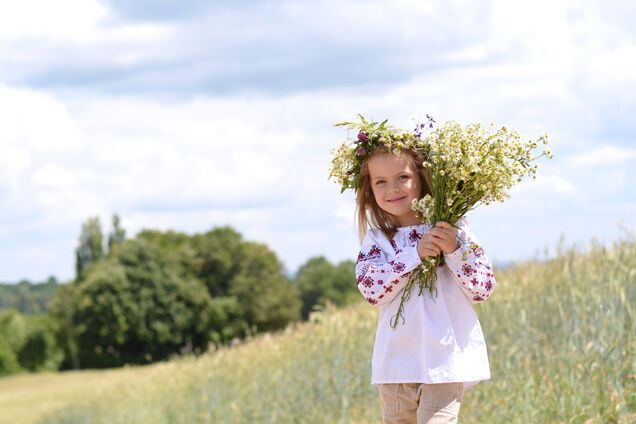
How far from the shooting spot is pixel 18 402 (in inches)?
997

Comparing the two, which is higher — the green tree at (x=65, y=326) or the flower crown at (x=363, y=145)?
the flower crown at (x=363, y=145)

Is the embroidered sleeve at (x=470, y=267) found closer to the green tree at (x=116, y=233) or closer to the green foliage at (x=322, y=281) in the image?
the green foliage at (x=322, y=281)

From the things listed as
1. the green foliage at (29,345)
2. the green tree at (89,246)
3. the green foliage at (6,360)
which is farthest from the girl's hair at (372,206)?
the green tree at (89,246)

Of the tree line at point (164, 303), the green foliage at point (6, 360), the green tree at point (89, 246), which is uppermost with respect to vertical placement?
the green tree at point (89, 246)


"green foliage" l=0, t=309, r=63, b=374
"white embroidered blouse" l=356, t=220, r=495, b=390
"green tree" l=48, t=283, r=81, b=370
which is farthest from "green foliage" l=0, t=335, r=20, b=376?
"white embroidered blouse" l=356, t=220, r=495, b=390

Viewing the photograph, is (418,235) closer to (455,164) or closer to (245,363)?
(455,164)

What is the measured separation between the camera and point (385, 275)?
3832 mm

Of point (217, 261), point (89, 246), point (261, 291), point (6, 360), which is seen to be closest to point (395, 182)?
point (261, 291)

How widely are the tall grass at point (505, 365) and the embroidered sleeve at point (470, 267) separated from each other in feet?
4.41

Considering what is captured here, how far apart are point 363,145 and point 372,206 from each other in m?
0.31

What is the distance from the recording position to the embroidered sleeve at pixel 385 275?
380 cm

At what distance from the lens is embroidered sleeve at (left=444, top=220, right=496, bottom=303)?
375cm

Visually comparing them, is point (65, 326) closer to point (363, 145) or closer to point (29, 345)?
point (29, 345)

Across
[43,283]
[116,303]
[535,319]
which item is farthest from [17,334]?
[43,283]
